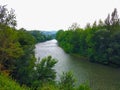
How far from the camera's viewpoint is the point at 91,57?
7138 cm

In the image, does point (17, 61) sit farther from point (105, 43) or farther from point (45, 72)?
point (105, 43)

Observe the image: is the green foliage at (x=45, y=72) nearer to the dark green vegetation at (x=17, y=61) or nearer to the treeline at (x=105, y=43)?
the dark green vegetation at (x=17, y=61)

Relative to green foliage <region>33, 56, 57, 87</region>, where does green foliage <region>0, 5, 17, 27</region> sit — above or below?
above

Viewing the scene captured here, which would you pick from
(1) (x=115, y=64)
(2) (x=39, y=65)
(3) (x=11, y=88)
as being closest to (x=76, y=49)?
(1) (x=115, y=64)

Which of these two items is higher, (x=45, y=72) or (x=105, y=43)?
(x=105, y=43)

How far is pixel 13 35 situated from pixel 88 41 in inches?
1857

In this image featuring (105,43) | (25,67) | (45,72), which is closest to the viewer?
(25,67)

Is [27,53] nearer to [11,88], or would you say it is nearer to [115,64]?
[11,88]

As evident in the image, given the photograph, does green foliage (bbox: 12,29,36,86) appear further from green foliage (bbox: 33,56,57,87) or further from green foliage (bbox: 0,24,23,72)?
green foliage (bbox: 33,56,57,87)

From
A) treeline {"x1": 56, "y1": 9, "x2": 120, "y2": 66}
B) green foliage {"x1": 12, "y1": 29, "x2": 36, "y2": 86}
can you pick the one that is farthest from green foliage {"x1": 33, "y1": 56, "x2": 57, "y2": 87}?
treeline {"x1": 56, "y1": 9, "x2": 120, "y2": 66}

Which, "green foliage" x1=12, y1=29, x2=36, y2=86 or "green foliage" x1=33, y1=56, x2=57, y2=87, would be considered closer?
"green foliage" x1=12, y1=29, x2=36, y2=86

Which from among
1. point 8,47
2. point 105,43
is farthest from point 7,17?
point 105,43

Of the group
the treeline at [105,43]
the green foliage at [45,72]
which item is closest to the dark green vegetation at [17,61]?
the green foliage at [45,72]

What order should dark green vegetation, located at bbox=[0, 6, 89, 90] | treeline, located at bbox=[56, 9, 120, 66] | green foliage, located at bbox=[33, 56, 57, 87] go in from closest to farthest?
dark green vegetation, located at bbox=[0, 6, 89, 90]
green foliage, located at bbox=[33, 56, 57, 87]
treeline, located at bbox=[56, 9, 120, 66]
